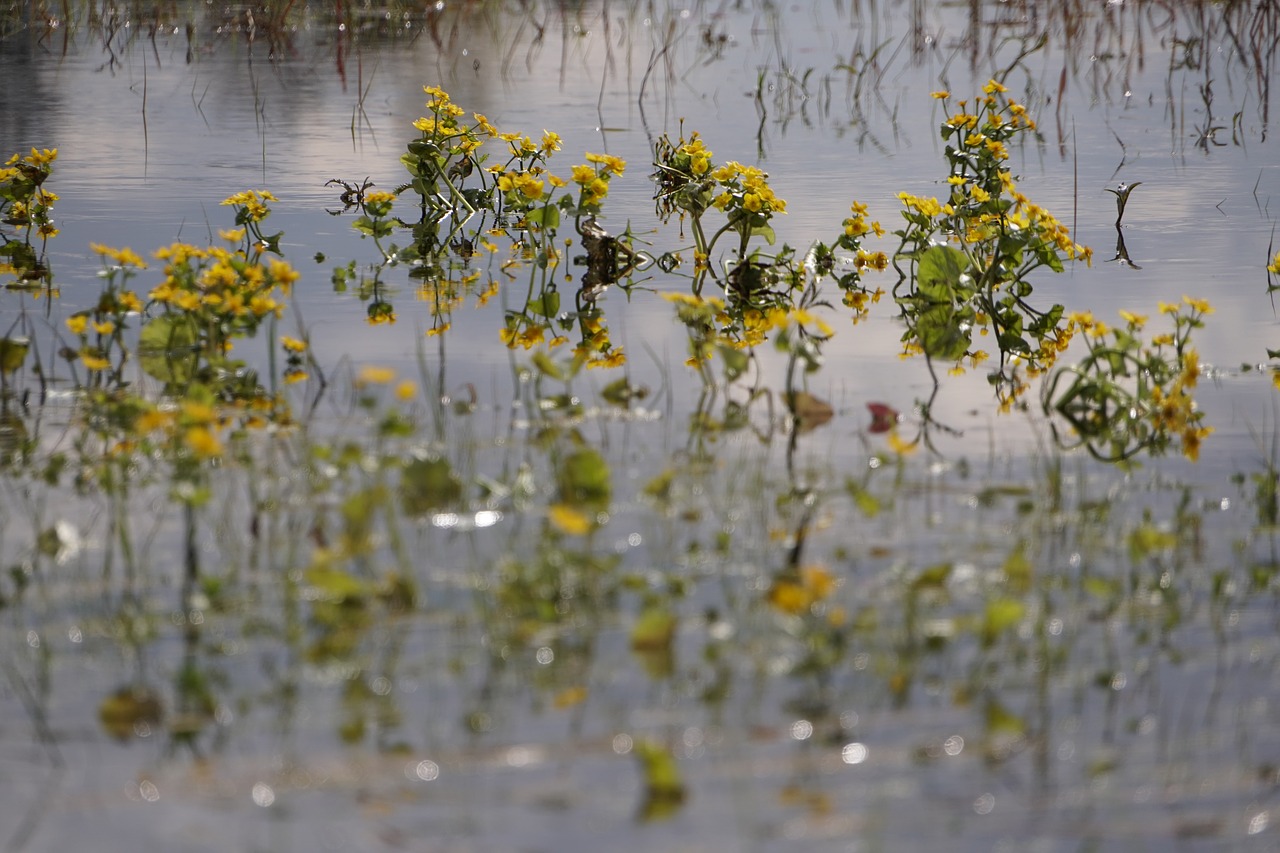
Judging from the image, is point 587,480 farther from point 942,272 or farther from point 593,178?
point 593,178

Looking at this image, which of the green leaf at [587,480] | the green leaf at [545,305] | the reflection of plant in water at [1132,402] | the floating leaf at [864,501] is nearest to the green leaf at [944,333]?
the reflection of plant in water at [1132,402]

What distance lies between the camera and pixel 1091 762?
1765 millimetres

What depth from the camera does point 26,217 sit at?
4434 mm

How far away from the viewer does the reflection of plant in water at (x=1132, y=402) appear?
2809 millimetres

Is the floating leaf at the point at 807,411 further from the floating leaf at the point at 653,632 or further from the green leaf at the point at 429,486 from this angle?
the floating leaf at the point at 653,632

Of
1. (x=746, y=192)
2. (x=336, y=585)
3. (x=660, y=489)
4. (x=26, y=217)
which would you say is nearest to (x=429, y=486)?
(x=660, y=489)

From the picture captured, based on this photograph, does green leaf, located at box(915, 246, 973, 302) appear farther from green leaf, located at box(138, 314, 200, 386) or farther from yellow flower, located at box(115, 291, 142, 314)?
yellow flower, located at box(115, 291, 142, 314)

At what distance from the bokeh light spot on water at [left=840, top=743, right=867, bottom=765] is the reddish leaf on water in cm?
123

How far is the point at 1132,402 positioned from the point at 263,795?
1.93 meters

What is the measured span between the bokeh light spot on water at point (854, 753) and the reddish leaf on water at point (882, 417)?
1226 millimetres

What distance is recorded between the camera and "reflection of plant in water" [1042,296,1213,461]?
9.21 feet

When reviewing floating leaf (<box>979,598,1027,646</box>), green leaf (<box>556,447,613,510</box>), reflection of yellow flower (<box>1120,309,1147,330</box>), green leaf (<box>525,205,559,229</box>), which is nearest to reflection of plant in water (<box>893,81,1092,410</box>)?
reflection of yellow flower (<box>1120,309,1147,330</box>)

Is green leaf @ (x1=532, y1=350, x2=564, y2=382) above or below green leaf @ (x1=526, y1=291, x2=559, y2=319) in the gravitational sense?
above

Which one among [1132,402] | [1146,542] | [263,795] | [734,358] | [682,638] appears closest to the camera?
[263,795]
